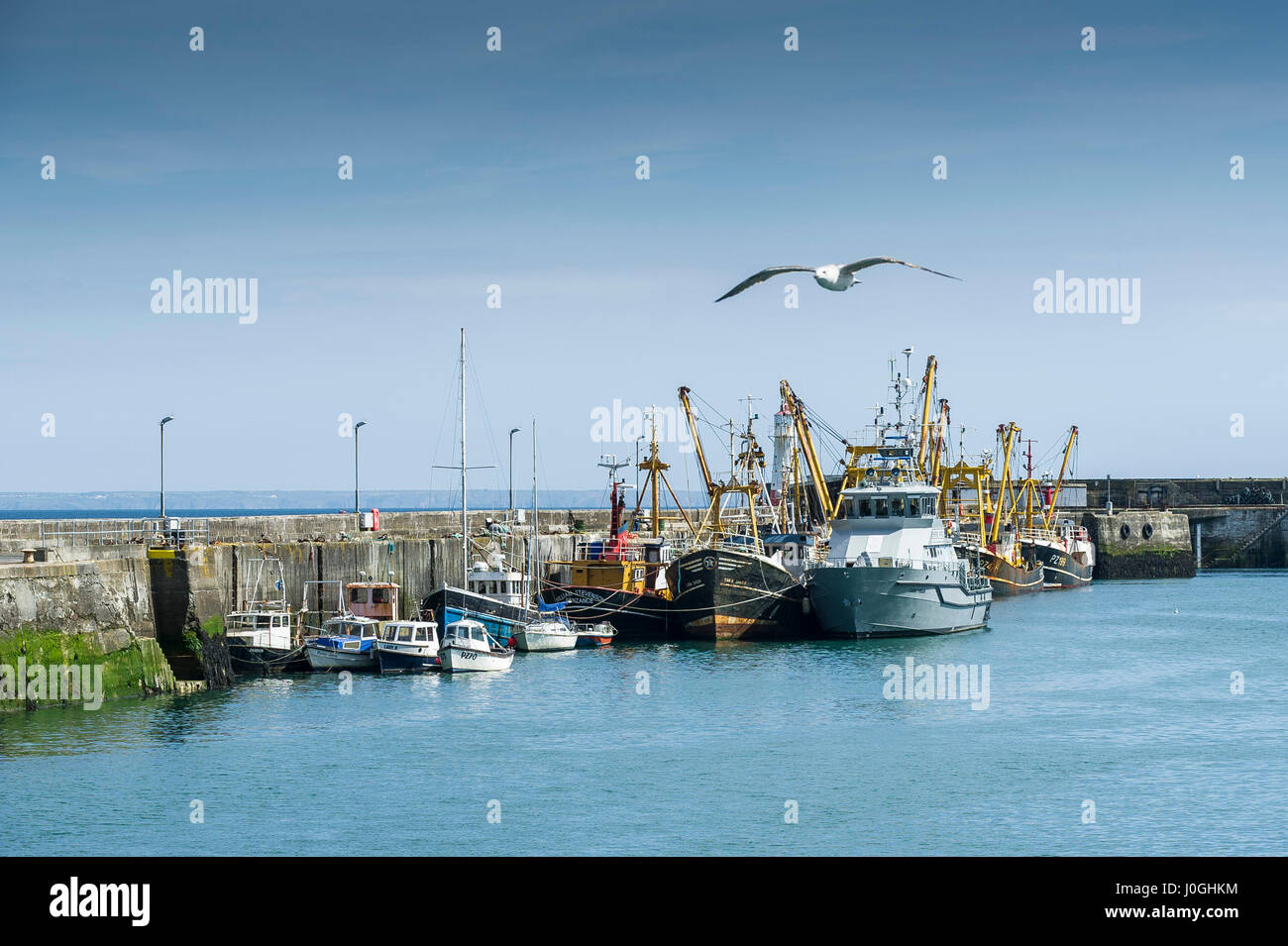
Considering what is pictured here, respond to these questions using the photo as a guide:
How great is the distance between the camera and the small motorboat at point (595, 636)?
2312 inches

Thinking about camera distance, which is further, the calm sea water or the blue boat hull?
the blue boat hull

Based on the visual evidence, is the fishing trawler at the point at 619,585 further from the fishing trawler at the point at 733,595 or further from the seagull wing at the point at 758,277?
the seagull wing at the point at 758,277

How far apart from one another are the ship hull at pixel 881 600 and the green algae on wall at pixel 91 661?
95.6ft

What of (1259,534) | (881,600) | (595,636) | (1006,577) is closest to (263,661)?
(595,636)

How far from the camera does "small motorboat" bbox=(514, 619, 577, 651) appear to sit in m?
55.8

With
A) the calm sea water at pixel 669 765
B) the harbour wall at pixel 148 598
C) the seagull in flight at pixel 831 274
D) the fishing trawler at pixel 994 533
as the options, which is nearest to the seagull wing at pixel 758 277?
the seagull in flight at pixel 831 274

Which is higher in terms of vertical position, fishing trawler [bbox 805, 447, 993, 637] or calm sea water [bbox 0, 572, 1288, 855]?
fishing trawler [bbox 805, 447, 993, 637]

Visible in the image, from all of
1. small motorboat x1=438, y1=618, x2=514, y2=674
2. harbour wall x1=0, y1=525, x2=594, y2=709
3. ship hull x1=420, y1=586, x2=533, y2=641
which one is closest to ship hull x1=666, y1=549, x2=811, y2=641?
ship hull x1=420, y1=586, x2=533, y2=641

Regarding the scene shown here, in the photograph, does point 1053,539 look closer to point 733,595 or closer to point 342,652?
point 733,595

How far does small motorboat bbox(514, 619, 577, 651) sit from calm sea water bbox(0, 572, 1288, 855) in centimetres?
376

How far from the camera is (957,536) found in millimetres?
84562

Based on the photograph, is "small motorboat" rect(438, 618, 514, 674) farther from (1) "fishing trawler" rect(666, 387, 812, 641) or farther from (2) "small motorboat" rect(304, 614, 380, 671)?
(1) "fishing trawler" rect(666, 387, 812, 641)
